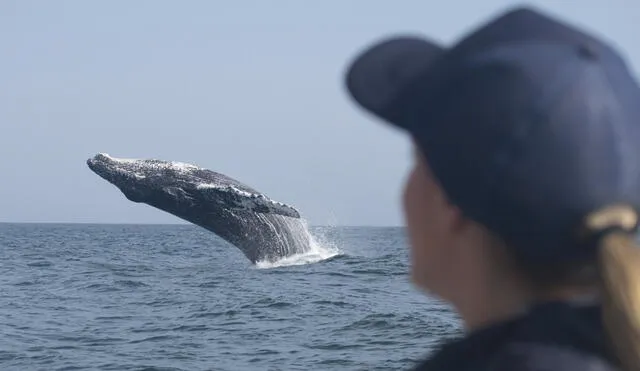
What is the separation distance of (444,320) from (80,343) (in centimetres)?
515

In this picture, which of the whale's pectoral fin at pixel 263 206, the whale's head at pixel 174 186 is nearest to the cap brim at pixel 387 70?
the whale's head at pixel 174 186

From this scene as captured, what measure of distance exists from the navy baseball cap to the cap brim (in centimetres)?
3

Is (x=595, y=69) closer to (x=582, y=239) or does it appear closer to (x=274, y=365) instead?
(x=582, y=239)

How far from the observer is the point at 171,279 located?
2264 centimetres

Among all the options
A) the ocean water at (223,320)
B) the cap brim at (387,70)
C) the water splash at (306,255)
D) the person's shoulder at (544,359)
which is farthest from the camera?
the water splash at (306,255)

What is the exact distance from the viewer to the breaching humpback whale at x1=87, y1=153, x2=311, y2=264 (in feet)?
72.7

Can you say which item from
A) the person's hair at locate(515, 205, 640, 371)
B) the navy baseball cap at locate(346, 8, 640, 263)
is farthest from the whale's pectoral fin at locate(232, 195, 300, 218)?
the person's hair at locate(515, 205, 640, 371)

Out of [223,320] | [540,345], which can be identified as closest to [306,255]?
[223,320]

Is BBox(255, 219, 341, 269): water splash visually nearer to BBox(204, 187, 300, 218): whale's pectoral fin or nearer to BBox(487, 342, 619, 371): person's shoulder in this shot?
BBox(204, 187, 300, 218): whale's pectoral fin

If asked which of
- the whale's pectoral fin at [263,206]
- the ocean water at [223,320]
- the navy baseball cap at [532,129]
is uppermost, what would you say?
the whale's pectoral fin at [263,206]

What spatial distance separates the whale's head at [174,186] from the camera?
22109mm

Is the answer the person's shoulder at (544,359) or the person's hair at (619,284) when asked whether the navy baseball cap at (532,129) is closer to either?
the person's hair at (619,284)

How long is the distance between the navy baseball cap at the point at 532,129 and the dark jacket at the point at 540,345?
0.31 ft

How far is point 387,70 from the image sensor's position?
1754mm
